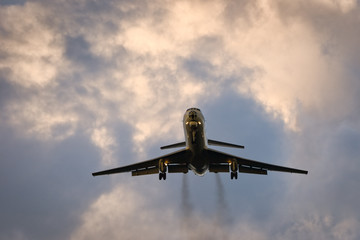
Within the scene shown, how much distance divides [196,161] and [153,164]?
694cm

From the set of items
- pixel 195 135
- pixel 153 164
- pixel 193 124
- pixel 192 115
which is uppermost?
pixel 192 115

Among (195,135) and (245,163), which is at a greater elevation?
(245,163)

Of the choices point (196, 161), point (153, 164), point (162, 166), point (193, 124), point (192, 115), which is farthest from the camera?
point (153, 164)

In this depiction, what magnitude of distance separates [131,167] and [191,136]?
1185cm

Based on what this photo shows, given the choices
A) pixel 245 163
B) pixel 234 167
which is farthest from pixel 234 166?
pixel 245 163

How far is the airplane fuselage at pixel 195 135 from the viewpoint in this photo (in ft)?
147

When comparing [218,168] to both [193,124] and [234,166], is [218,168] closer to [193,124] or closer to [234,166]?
[234,166]

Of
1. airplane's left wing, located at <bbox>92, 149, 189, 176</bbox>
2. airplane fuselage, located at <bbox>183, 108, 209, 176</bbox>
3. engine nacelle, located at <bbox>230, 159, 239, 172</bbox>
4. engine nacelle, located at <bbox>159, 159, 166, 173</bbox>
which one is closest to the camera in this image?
airplane fuselage, located at <bbox>183, 108, 209, 176</bbox>

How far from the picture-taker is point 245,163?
52.8m

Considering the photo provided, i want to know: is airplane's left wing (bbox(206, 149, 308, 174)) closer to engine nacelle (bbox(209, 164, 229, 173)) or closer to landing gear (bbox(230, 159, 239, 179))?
landing gear (bbox(230, 159, 239, 179))

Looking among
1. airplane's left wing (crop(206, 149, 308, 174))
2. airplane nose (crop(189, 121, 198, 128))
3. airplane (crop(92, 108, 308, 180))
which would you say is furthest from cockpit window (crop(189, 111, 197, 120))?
airplane's left wing (crop(206, 149, 308, 174))

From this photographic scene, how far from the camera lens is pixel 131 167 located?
52938 mm

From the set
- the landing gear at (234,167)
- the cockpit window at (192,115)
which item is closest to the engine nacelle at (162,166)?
the landing gear at (234,167)

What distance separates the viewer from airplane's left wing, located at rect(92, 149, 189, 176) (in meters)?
50.4
